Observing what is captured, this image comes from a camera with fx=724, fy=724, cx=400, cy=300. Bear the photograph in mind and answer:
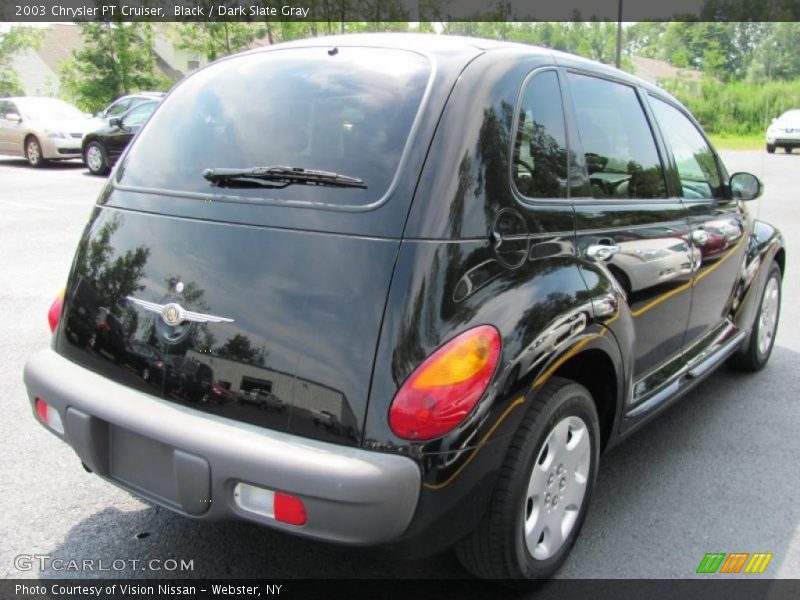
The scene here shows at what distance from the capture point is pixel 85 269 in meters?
2.58

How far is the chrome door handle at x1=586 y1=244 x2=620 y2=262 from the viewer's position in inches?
106

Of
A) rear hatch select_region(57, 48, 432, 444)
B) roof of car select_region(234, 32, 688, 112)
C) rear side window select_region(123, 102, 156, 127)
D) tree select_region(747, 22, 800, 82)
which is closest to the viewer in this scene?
rear hatch select_region(57, 48, 432, 444)

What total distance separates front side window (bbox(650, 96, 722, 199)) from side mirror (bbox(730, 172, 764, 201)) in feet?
0.37

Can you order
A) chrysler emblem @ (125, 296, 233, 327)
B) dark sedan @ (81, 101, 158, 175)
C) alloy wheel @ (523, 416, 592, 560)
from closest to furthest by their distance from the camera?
chrysler emblem @ (125, 296, 233, 327) → alloy wheel @ (523, 416, 592, 560) → dark sedan @ (81, 101, 158, 175)

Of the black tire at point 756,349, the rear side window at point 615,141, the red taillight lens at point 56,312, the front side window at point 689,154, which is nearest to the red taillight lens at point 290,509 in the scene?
the red taillight lens at point 56,312

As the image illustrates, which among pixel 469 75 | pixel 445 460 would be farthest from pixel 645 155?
pixel 445 460

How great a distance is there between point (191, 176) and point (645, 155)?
2.06m

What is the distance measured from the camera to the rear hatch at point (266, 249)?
2.09 metres

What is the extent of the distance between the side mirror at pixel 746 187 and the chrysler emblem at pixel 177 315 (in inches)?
127

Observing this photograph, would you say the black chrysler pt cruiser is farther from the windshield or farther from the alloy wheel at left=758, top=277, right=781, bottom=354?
the windshield

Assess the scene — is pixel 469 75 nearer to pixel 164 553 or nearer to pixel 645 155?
pixel 645 155

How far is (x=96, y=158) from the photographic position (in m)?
15.4

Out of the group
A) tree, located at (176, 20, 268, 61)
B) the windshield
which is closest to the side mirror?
the windshield

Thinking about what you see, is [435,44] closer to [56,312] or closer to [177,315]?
[177,315]
